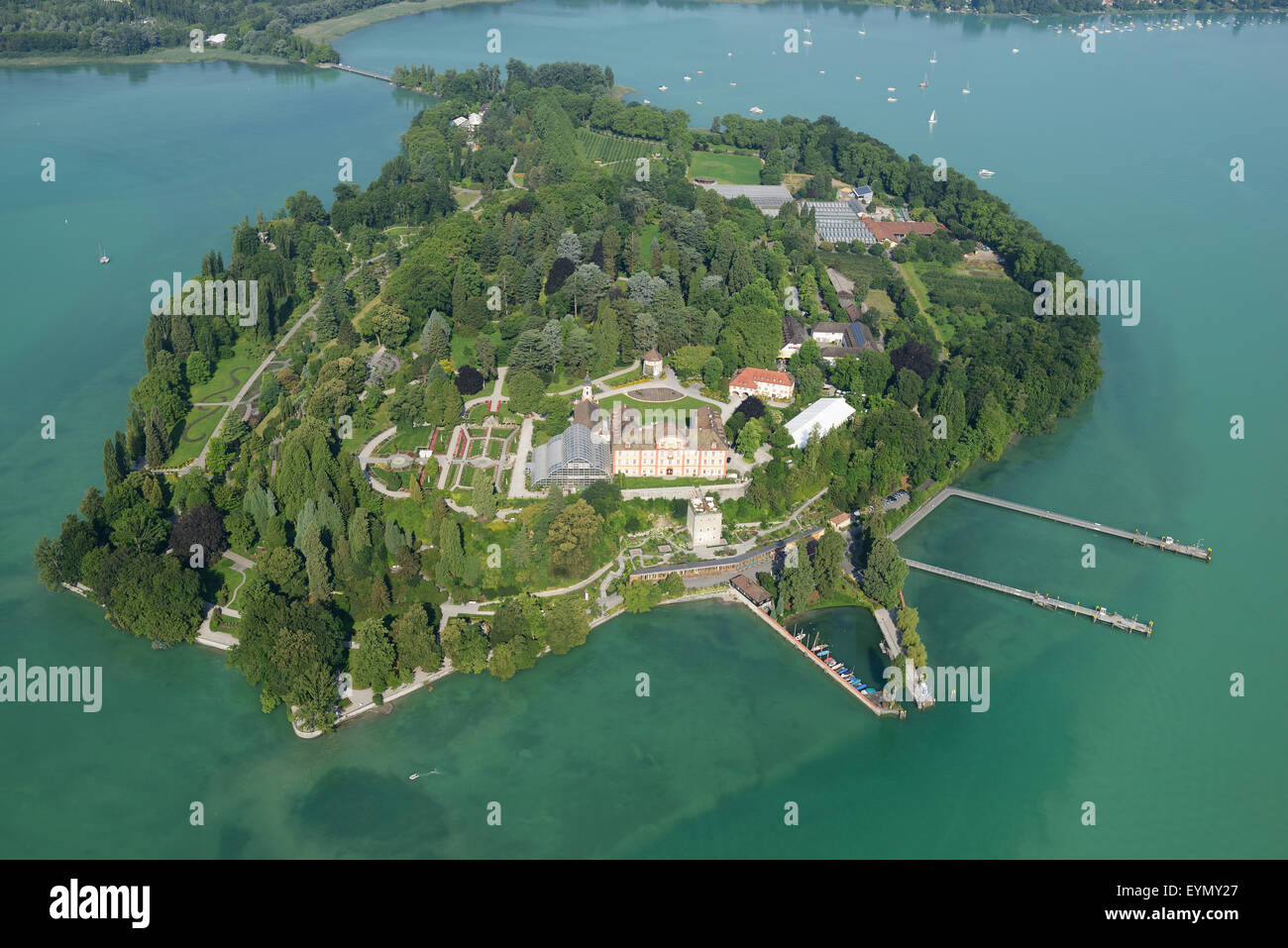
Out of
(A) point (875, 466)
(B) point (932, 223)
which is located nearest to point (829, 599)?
(A) point (875, 466)

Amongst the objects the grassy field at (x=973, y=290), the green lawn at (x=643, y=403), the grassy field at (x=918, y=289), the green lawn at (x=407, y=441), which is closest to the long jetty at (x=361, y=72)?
the grassy field at (x=918, y=289)

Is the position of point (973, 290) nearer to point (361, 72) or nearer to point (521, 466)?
point (521, 466)

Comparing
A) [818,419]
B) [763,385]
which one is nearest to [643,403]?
[763,385]

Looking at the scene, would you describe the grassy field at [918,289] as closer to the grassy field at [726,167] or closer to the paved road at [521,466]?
the grassy field at [726,167]

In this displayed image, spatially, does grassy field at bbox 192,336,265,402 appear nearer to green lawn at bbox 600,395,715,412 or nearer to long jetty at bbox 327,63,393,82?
green lawn at bbox 600,395,715,412

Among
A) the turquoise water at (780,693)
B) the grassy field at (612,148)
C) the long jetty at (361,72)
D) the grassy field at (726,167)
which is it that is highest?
the long jetty at (361,72)

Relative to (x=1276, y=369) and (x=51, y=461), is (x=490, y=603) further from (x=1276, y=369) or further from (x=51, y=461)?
(x=1276, y=369)

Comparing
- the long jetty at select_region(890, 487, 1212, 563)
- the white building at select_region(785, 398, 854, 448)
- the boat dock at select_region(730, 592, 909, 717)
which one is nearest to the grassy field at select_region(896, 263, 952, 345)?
the white building at select_region(785, 398, 854, 448)
